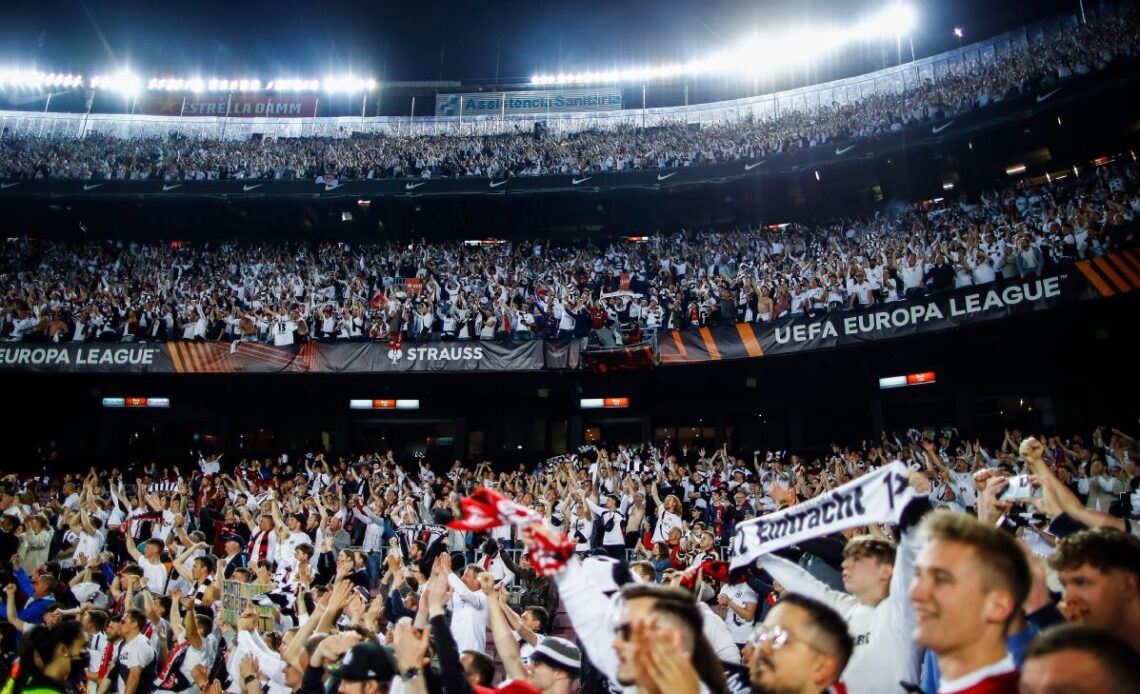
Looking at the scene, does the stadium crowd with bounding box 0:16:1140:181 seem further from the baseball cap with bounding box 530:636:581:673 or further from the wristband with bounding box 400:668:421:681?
the wristband with bounding box 400:668:421:681

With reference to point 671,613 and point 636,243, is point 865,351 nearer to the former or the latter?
point 636,243

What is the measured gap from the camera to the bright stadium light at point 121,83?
38562mm

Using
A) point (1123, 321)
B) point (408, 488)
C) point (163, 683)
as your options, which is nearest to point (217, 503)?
point (408, 488)

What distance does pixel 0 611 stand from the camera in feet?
29.9

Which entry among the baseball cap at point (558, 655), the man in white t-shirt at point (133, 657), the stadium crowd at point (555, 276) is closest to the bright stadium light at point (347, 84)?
the stadium crowd at point (555, 276)

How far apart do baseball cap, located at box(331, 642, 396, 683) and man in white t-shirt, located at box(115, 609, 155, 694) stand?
4.59 m

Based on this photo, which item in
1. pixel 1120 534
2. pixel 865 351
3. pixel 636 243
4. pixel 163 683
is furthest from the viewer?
pixel 636 243

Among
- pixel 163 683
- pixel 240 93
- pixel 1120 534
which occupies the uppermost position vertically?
pixel 240 93

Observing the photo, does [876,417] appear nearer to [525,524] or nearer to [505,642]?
[505,642]

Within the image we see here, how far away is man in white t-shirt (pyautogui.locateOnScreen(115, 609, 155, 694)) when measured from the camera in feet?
21.5

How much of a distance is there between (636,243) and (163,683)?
22679 millimetres

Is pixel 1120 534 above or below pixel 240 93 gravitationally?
below

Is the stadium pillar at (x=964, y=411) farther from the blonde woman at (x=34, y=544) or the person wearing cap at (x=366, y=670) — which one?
the blonde woman at (x=34, y=544)

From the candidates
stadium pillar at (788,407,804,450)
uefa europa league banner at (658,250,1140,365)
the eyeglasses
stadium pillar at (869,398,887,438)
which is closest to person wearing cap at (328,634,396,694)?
the eyeglasses
